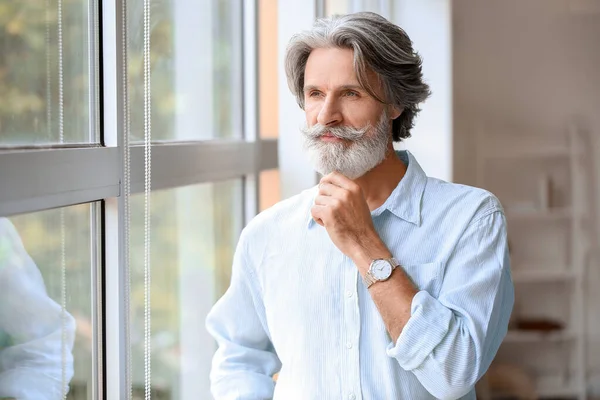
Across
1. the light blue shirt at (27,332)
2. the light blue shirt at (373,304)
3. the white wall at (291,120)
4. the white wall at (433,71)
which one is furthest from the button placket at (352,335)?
the white wall at (433,71)

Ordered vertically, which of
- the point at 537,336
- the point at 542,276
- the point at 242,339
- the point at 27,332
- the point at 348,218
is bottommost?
the point at 537,336

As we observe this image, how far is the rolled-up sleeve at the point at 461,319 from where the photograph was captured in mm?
1234

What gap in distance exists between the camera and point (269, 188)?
8.11ft

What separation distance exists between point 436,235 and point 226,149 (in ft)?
2.55

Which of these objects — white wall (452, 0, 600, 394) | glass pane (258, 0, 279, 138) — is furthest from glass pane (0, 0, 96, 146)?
white wall (452, 0, 600, 394)

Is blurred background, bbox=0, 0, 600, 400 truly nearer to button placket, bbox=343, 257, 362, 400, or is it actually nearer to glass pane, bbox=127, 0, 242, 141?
glass pane, bbox=127, 0, 242, 141

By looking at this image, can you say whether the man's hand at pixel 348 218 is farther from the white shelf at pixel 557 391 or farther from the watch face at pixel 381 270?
the white shelf at pixel 557 391

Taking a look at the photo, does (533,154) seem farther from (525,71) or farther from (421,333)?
(421,333)

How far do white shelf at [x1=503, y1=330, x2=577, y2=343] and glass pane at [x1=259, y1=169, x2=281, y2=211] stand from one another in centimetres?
187

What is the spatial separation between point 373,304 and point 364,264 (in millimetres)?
90

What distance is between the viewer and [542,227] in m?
3.83

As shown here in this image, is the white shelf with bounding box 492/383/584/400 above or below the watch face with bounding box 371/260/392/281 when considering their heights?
below

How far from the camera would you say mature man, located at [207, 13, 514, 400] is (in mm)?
1265

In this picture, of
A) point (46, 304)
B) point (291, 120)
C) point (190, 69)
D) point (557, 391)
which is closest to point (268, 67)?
point (291, 120)
